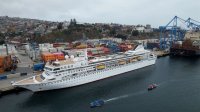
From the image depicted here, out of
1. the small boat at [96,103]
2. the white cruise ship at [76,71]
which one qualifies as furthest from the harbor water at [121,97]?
the white cruise ship at [76,71]

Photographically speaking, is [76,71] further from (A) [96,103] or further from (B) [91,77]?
(A) [96,103]

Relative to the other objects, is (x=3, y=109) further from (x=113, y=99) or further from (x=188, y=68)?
(x=188, y=68)

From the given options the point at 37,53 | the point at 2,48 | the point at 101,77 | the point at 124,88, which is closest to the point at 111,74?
the point at 101,77

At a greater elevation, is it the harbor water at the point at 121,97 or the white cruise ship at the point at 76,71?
the white cruise ship at the point at 76,71

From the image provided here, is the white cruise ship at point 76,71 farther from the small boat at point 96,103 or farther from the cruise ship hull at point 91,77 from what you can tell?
the small boat at point 96,103

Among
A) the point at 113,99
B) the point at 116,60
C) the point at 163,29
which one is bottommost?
the point at 113,99

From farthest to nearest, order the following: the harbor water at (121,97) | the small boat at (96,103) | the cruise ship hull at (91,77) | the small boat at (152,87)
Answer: the small boat at (152,87) < the cruise ship hull at (91,77) < the small boat at (96,103) < the harbor water at (121,97)

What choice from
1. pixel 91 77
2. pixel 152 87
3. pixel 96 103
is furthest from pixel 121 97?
pixel 91 77
